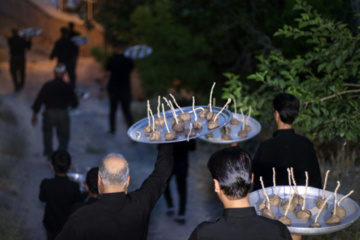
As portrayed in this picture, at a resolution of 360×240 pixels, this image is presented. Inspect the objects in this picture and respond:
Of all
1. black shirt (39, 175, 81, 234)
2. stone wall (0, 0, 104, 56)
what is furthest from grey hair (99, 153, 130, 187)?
stone wall (0, 0, 104, 56)

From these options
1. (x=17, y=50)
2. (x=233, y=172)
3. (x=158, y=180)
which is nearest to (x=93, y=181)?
(x=158, y=180)

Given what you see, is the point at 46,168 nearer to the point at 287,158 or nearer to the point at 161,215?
the point at 161,215

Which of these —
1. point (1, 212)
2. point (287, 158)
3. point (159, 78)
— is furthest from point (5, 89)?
point (287, 158)

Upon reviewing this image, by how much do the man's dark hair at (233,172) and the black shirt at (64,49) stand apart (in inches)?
388

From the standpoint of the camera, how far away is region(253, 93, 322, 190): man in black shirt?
3764 millimetres

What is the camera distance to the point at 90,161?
898 centimetres

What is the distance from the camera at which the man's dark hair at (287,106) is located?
376cm

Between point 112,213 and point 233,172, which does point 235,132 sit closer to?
point 112,213

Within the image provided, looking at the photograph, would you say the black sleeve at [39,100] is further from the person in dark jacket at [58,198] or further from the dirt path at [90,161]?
the person in dark jacket at [58,198]

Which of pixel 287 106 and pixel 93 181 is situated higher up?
pixel 287 106

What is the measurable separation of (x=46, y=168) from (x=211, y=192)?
267 centimetres

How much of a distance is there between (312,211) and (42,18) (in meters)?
18.8

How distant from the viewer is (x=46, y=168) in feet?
27.6

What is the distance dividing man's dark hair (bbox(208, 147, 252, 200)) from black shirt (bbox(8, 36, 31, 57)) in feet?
36.7
